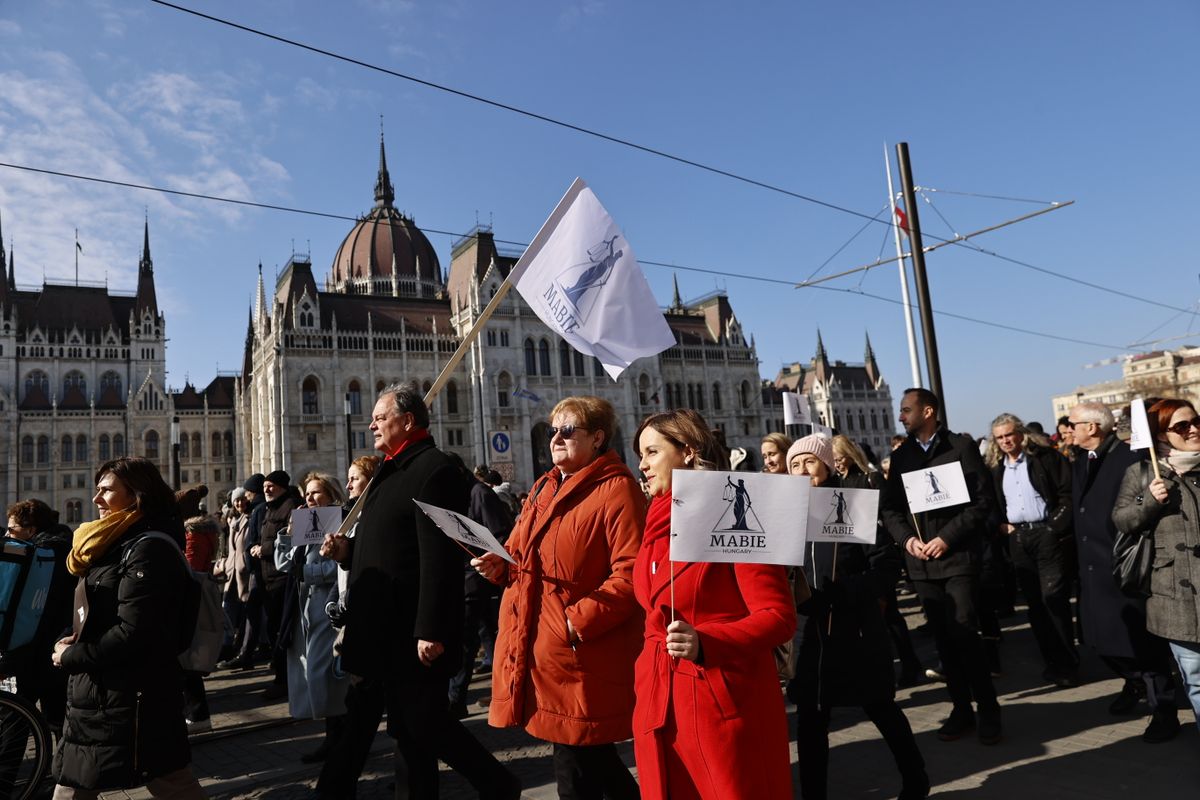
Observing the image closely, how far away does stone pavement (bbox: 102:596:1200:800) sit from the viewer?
4.04 m

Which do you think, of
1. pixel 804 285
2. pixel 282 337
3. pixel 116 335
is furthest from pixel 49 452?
pixel 804 285

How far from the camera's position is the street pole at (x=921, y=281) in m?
9.07

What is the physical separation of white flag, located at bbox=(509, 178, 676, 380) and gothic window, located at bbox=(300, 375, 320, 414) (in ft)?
142

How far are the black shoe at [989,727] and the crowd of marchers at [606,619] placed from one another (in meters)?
0.01

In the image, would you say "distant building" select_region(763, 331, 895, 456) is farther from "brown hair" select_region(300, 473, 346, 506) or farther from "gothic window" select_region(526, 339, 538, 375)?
"brown hair" select_region(300, 473, 346, 506)

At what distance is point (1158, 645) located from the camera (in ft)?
15.6

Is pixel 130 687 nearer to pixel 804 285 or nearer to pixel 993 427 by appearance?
pixel 993 427

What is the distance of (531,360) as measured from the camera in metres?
50.9

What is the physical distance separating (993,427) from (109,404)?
6163cm

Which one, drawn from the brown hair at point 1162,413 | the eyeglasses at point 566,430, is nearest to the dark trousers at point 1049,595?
the brown hair at point 1162,413

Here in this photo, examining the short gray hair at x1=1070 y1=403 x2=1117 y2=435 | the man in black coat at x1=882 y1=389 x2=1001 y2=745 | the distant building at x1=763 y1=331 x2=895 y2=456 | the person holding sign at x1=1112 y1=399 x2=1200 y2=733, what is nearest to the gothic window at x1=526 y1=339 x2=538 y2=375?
the distant building at x1=763 y1=331 x2=895 y2=456

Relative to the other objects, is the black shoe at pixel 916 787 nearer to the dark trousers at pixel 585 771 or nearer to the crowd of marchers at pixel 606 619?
the crowd of marchers at pixel 606 619

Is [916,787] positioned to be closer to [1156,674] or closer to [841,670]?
[841,670]

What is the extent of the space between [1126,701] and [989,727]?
1.20 meters
